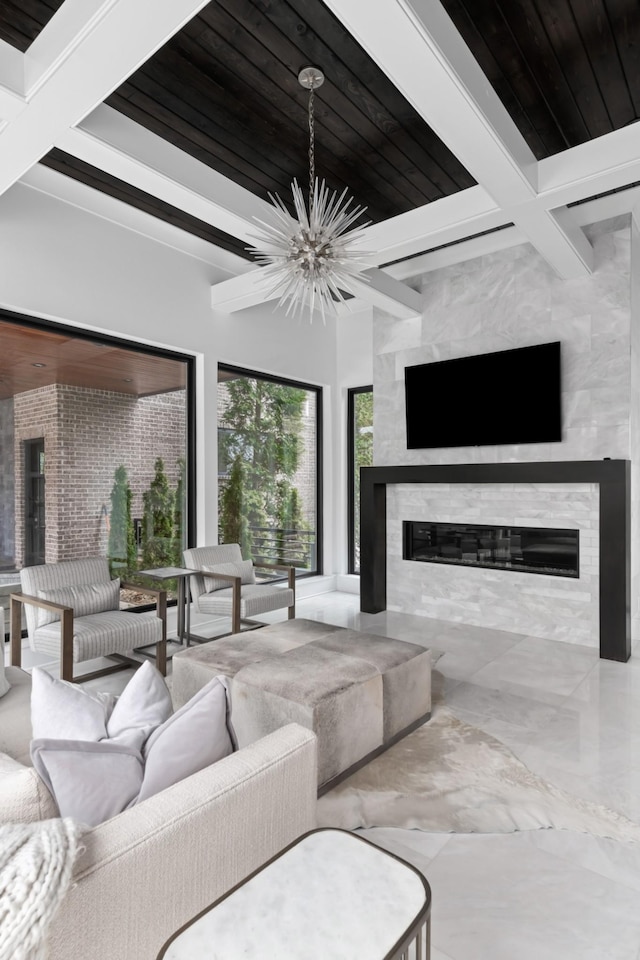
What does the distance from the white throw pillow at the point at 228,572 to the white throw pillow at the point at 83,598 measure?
0.79 meters

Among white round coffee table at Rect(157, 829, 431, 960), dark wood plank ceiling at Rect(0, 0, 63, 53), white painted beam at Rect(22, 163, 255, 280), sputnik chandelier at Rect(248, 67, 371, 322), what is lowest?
white round coffee table at Rect(157, 829, 431, 960)

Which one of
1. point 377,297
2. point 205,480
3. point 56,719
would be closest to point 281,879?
point 56,719

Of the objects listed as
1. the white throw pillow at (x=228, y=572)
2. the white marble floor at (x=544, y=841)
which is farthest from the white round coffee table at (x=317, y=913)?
the white throw pillow at (x=228, y=572)

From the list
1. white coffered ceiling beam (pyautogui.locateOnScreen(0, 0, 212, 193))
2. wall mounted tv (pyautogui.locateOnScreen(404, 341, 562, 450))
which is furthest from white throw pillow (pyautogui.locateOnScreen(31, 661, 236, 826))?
wall mounted tv (pyautogui.locateOnScreen(404, 341, 562, 450))

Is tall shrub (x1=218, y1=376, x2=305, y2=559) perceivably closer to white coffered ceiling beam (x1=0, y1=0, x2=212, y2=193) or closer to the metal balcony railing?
the metal balcony railing

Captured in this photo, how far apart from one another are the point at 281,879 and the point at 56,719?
75 cm

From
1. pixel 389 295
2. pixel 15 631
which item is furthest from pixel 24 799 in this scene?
pixel 389 295

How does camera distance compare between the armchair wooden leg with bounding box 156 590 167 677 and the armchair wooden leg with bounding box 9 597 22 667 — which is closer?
the armchair wooden leg with bounding box 9 597 22 667

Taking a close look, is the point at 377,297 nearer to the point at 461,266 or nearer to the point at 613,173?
the point at 461,266

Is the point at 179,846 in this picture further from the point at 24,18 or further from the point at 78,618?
the point at 24,18

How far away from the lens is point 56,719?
1.47 metres

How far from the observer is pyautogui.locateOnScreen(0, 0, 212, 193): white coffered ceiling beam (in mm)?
1886

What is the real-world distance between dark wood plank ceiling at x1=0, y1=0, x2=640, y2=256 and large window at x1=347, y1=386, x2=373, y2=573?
2933 mm

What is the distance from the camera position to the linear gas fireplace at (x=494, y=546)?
4488mm
